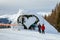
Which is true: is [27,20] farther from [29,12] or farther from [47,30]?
[47,30]

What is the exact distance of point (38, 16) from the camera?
4384 cm

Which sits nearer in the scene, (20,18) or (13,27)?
(13,27)

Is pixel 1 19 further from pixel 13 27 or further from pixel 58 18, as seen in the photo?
pixel 13 27

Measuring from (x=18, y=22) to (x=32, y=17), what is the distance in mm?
2656

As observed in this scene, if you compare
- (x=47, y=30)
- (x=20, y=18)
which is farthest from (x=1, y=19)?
(x=47, y=30)

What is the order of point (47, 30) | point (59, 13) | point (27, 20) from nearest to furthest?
point (47, 30), point (27, 20), point (59, 13)

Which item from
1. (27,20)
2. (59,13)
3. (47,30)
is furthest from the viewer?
(59,13)

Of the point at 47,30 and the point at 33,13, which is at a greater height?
the point at 33,13

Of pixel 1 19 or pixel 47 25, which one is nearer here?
pixel 47 25

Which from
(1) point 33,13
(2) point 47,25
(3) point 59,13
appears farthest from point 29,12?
(3) point 59,13

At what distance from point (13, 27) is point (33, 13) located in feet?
14.2

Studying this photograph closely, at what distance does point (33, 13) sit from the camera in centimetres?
4366

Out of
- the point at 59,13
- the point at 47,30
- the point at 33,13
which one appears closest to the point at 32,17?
the point at 33,13

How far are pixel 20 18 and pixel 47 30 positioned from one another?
6.03 m
